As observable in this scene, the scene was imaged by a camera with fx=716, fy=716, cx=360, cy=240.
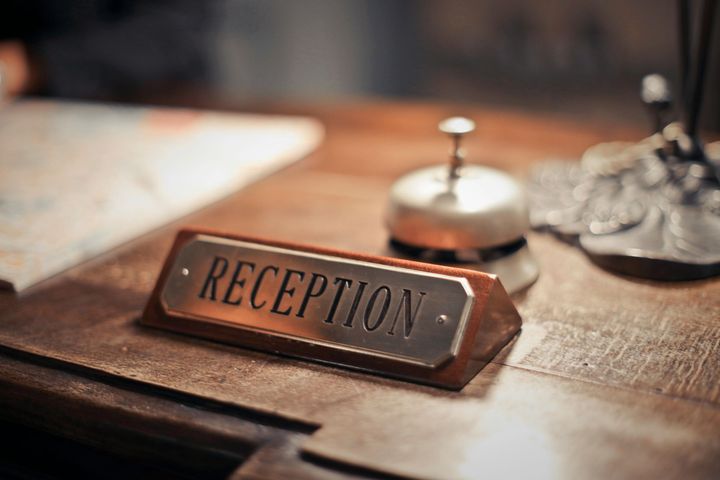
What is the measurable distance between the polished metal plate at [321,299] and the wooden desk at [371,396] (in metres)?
0.03

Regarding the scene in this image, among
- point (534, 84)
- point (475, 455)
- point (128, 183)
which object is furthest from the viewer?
point (534, 84)

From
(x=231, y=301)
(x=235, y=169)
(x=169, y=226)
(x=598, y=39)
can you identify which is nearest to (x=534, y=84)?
(x=598, y=39)

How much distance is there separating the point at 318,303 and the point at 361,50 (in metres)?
2.35

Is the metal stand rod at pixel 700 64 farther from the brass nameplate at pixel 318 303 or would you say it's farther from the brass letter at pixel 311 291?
the brass letter at pixel 311 291

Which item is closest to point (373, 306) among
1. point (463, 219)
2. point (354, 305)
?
point (354, 305)

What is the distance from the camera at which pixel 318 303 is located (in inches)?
23.6

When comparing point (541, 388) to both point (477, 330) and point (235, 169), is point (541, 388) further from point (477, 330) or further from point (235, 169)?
point (235, 169)

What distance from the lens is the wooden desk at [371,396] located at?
468mm

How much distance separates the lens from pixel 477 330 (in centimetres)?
55

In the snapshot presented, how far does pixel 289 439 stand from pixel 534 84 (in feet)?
7.34

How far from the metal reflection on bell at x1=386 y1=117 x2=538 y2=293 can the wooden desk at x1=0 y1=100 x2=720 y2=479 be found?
1.9 inches

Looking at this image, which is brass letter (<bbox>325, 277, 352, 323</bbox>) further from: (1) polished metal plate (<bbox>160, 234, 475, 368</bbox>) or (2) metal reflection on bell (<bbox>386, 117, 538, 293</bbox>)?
(2) metal reflection on bell (<bbox>386, 117, 538, 293</bbox>)

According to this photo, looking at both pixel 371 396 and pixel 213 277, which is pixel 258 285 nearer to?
pixel 213 277

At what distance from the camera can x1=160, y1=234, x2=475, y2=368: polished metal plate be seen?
1.83 ft
